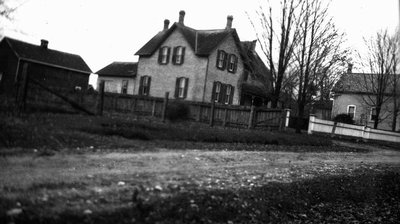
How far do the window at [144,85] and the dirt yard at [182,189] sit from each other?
84.8ft

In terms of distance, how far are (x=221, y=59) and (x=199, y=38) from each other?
10.3ft

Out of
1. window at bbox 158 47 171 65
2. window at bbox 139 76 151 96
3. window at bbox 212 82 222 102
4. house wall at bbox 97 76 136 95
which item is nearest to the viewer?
window at bbox 212 82 222 102

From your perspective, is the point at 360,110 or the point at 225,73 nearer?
the point at 225,73

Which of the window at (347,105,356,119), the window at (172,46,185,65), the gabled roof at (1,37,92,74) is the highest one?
the window at (172,46,185,65)

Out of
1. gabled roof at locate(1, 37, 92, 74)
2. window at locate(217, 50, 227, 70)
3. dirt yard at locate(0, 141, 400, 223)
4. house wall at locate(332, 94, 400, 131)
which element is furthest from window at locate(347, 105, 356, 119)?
dirt yard at locate(0, 141, 400, 223)

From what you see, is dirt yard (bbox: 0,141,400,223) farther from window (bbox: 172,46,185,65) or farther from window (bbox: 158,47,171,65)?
window (bbox: 158,47,171,65)

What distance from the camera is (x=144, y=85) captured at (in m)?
37.1

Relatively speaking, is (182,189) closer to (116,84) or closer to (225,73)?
(225,73)

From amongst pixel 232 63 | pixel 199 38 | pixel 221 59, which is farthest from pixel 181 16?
pixel 232 63

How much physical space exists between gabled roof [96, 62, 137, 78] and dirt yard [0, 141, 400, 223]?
32.9 metres

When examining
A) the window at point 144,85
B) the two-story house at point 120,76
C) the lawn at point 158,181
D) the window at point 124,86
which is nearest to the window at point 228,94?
the window at point 144,85

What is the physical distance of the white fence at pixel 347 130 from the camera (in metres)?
26.6

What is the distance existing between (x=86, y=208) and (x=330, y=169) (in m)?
9.05

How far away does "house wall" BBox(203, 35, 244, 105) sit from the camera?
3350 cm
